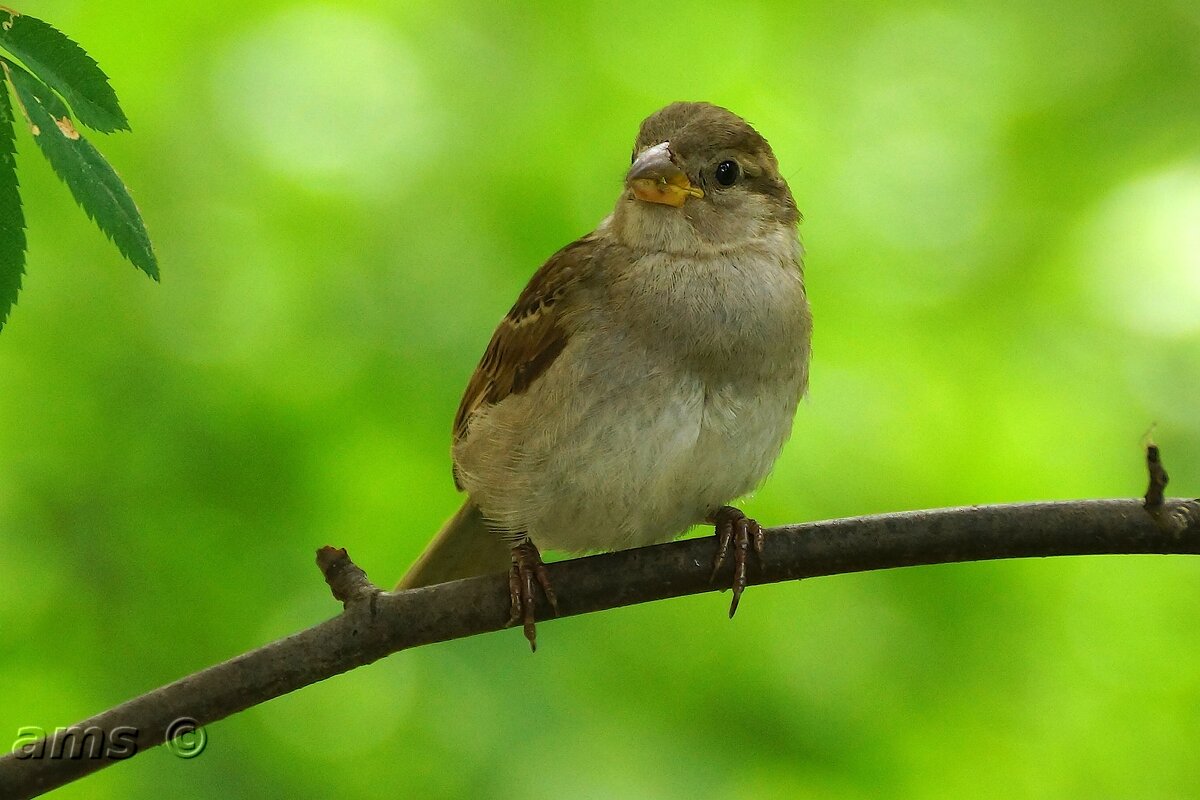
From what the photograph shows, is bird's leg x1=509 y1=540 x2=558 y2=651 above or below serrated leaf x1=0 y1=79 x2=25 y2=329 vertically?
below

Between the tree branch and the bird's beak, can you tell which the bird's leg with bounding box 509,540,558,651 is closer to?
the tree branch

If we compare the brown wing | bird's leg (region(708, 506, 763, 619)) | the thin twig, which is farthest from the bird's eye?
the thin twig

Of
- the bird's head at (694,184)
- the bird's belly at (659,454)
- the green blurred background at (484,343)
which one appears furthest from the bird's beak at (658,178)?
the green blurred background at (484,343)

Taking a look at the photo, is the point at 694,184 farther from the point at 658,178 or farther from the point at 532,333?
the point at 532,333

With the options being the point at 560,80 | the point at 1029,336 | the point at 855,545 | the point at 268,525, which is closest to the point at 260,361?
the point at 268,525

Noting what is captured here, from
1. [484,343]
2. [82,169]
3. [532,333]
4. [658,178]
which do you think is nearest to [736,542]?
[532,333]

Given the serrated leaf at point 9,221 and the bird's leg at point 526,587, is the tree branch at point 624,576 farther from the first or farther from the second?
the serrated leaf at point 9,221

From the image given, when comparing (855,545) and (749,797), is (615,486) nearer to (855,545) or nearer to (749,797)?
(855,545)
